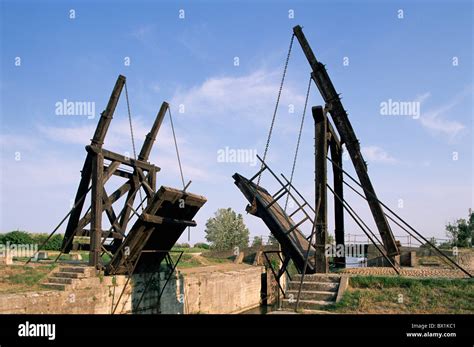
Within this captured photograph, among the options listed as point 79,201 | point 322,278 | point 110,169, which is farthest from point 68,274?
point 322,278

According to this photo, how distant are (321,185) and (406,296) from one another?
10.3 ft

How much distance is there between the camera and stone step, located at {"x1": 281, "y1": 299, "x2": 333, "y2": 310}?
302 inches

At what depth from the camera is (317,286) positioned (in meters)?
8.39

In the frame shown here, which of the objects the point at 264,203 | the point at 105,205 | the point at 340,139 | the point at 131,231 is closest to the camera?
the point at 264,203

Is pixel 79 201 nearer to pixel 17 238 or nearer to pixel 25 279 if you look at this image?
pixel 25 279

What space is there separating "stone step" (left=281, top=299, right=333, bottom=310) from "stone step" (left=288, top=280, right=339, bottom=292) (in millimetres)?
424

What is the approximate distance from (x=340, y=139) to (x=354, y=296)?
6.25 m

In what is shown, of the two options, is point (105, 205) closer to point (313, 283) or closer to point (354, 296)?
point (313, 283)

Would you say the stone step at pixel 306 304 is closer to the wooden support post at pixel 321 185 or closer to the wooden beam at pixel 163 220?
the wooden support post at pixel 321 185

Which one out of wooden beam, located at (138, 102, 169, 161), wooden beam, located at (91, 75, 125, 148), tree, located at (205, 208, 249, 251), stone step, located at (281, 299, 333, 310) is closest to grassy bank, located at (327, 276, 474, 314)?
stone step, located at (281, 299, 333, 310)

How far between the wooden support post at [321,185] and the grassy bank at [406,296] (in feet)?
3.83

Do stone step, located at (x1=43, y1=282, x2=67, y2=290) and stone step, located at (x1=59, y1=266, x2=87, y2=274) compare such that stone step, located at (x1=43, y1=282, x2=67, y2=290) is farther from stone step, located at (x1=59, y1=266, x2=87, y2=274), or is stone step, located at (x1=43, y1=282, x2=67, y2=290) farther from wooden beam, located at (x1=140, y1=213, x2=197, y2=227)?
wooden beam, located at (x1=140, y1=213, x2=197, y2=227)
